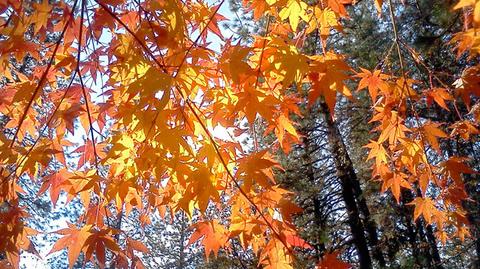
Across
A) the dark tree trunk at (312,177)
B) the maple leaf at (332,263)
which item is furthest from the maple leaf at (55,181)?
the dark tree trunk at (312,177)

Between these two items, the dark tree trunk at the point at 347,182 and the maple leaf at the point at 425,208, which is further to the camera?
the dark tree trunk at the point at 347,182

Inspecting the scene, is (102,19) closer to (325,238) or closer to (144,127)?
(144,127)

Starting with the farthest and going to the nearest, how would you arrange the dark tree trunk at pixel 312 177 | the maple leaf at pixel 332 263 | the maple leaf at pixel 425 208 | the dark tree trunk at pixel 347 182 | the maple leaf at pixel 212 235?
the dark tree trunk at pixel 312 177 → the dark tree trunk at pixel 347 182 → the maple leaf at pixel 425 208 → the maple leaf at pixel 212 235 → the maple leaf at pixel 332 263

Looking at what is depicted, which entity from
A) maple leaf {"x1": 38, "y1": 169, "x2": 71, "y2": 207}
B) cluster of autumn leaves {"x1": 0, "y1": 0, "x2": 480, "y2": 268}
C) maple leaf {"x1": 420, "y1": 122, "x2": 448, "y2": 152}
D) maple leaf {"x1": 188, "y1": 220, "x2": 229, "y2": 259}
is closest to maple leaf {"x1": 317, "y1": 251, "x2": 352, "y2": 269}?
cluster of autumn leaves {"x1": 0, "y1": 0, "x2": 480, "y2": 268}

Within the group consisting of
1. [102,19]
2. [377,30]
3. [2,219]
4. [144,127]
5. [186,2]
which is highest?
[377,30]

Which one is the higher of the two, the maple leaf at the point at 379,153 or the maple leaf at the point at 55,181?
the maple leaf at the point at 379,153

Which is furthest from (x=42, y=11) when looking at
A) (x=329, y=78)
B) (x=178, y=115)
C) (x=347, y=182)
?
(x=347, y=182)

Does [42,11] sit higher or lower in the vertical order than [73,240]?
higher

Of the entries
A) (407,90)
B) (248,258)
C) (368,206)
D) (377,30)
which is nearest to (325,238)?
(248,258)

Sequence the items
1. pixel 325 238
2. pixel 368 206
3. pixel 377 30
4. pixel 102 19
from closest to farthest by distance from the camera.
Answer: pixel 102 19, pixel 325 238, pixel 377 30, pixel 368 206

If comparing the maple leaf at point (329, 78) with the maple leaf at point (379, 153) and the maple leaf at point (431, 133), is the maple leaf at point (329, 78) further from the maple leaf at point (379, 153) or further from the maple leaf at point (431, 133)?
the maple leaf at point (379, 153)

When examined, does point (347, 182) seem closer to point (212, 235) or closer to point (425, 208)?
point (425, 208)

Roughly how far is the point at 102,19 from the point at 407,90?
4.28ft

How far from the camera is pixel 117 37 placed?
1817mm
